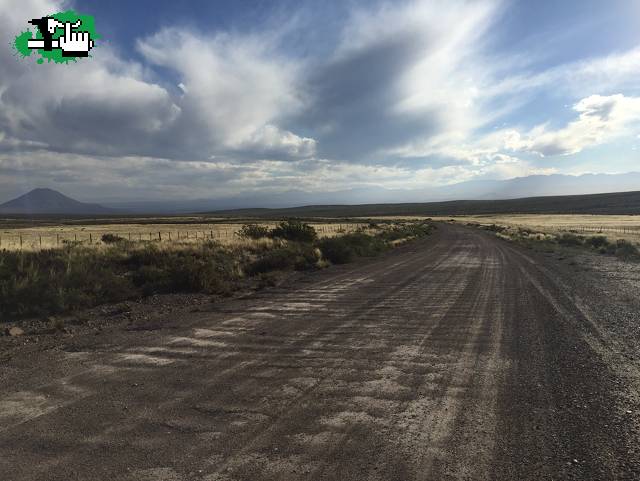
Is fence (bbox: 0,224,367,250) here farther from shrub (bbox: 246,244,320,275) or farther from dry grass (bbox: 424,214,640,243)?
dry grass (bbox: 424,214,640,243)

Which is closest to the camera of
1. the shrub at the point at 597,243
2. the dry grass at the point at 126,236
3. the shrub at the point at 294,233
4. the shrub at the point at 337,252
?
the dry grass at the point at 126,236

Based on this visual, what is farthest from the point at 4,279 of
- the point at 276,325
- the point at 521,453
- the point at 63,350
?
the point at 521,453

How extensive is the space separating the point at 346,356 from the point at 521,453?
2.88 meters

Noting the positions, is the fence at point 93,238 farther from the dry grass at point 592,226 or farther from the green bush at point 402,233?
the dry grass at point 592,226

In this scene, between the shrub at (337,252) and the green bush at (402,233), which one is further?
the green bush at (402,233)

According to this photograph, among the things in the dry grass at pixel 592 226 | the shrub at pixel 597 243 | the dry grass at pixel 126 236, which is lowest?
the dry grass at pixel 592 226

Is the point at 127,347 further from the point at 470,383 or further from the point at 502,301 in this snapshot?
the point at 502,301

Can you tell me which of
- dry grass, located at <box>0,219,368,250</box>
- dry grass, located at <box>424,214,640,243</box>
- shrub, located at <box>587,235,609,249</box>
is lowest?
dry grass, located at <box>424,214,640,243</box>

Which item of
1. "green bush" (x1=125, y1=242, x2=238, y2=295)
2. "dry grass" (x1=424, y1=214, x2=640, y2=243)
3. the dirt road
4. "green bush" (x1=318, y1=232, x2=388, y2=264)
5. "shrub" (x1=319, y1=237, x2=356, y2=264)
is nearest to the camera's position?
the dirt road

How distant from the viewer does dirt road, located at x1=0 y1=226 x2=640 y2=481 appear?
340cm

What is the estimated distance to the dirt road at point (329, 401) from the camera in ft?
11.2

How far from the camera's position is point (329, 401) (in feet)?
14.9

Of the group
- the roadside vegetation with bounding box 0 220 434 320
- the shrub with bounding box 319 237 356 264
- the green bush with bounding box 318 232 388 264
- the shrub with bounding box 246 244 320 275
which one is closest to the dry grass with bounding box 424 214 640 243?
the green bush with bounding box 318 232 388 264

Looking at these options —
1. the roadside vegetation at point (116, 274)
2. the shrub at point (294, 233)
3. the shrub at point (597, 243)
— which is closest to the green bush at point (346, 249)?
the roadside vegetation at point (116, 274)
